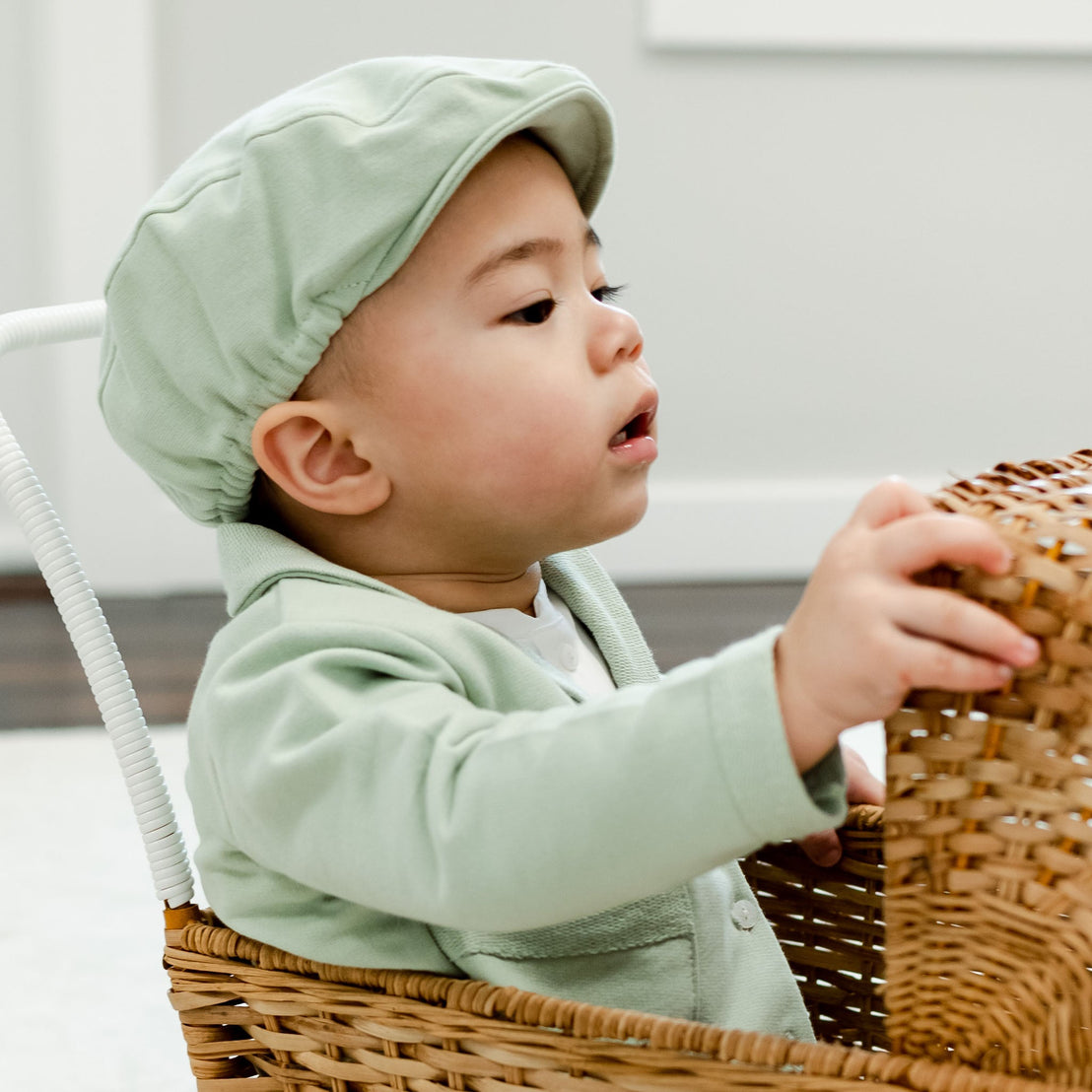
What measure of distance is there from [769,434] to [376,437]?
6.42 ft

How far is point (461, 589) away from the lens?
2.62 feet

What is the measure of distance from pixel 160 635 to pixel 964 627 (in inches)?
76.2

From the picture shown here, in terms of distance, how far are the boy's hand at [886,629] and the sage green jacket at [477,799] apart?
0.05ft

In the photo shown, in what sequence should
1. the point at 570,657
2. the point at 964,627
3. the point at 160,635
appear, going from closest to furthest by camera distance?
the point at 964,627 → the point at 570,657 → the point at 160,635

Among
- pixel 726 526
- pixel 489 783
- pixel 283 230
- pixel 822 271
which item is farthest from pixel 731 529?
pixel 489 783

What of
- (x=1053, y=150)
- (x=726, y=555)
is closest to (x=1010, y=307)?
(x=1053, y=150)

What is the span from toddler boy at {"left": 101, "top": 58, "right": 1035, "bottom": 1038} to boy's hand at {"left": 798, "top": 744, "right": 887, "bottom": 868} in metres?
0.09

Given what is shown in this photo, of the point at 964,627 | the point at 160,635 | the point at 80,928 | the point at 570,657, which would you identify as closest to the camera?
the point at 964,627

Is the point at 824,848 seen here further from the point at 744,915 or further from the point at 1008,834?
the point at 1008,834

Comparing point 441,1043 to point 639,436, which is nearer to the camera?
point 441,1043

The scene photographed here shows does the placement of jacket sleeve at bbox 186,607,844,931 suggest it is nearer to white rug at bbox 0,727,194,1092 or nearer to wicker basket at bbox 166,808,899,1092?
wicker basket at bbox 166,808,899,1092

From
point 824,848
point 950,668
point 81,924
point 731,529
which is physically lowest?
point 731,529

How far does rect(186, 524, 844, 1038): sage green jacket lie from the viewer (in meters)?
0.52

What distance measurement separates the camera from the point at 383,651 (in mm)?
639
